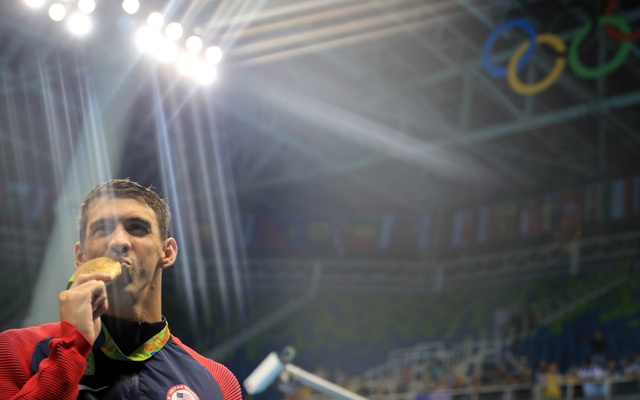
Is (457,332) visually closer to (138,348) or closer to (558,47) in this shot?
(558,47)

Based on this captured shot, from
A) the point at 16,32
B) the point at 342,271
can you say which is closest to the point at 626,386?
the point at 342,271

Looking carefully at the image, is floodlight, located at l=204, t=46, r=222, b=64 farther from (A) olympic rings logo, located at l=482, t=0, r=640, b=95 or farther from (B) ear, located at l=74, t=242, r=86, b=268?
(B) ear, located at l=74, t=242, r=86, b=268

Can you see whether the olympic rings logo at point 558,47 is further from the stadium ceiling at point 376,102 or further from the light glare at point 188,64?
the light glare at point 188,64

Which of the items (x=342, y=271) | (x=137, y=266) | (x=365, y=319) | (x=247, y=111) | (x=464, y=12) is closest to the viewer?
(x=137, y=266)

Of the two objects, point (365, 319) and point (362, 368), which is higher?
point (365, 319)

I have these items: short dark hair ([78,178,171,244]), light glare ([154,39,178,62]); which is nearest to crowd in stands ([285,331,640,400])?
light glare ([154,39,178,62])

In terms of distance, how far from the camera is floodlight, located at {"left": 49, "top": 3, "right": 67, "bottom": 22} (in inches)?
369

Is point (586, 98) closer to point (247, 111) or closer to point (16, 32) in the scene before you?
point (247, 111)

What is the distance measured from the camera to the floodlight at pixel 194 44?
10469 millimetres

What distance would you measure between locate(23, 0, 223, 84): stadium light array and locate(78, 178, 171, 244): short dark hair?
7164 millimetres

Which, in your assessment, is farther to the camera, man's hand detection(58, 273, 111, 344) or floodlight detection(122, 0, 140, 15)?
floodlight detection(122, 0, 140, 15)

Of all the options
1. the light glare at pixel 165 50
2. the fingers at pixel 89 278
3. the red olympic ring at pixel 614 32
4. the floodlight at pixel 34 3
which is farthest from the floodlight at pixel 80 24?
the red olympic ring at pixel 614 32

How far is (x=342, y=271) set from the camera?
76.3ft

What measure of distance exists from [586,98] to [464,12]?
412cm
